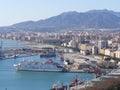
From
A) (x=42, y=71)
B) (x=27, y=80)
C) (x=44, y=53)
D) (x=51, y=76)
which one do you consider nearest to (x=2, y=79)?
(x=27, y=80)

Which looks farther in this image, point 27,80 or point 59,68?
point 59,68

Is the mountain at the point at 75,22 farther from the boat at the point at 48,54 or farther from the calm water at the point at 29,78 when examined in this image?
the calm water at the point at 29,78

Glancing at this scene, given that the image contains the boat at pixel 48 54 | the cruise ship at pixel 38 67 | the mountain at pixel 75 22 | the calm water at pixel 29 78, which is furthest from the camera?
the mountain at pixel 75 22

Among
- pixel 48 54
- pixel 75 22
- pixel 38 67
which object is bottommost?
pixel 75 22

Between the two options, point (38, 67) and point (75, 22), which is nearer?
point (38, 67)

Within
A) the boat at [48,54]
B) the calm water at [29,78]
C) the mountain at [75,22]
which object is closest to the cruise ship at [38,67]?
the calm water at [29,78]

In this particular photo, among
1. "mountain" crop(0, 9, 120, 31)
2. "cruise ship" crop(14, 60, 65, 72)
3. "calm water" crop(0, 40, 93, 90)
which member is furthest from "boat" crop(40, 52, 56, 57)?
"mountain" crop(0, 9, 120, 31)

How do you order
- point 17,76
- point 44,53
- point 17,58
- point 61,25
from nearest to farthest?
point 17,76 → point 17,58 → point 44,53 → point 61,25

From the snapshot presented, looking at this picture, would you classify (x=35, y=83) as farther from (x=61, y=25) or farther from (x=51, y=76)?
(x=61, y=25)

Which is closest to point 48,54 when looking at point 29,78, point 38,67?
point 38,67

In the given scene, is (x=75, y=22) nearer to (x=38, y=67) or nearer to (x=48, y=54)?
(x=48, y=54)

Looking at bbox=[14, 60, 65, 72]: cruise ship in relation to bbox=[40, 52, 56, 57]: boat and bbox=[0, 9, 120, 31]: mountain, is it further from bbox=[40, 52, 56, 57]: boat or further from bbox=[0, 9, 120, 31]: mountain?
bbox=[0, 9, 120, 31]: mountain
